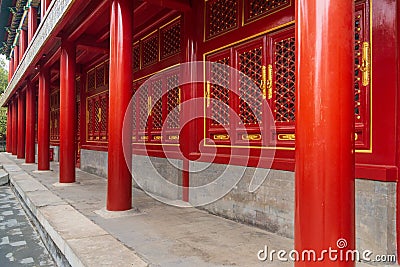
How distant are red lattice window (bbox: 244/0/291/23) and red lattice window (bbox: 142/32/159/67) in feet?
7.40

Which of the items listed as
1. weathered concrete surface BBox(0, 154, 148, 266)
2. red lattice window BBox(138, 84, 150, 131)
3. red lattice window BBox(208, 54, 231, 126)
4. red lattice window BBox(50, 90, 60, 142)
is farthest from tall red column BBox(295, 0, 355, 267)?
red lattice window BBox(50, 90, 60, 142)

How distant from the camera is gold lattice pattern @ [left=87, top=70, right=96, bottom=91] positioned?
8602 millimetres

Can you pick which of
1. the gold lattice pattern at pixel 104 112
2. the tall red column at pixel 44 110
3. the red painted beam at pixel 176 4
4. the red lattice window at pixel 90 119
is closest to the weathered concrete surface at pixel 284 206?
the red painted beam at pixel 176 4

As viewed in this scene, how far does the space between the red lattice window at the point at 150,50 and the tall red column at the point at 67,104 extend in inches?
57.2

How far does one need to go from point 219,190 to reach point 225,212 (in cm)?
27

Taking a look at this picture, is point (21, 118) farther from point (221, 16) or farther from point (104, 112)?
point (221, 16)

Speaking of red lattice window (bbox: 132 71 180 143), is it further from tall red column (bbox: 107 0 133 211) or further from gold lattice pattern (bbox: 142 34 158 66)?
tall red column (bbox: 107 0 133 211)

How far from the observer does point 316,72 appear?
5.77ft

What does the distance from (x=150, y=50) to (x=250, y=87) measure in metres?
→ 2.76

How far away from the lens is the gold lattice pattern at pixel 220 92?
4059mm

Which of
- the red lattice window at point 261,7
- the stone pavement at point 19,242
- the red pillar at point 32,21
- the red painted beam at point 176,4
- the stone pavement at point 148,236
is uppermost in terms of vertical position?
the red pillar at point 32,21

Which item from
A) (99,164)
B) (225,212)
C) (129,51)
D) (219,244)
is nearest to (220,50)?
(129,51)

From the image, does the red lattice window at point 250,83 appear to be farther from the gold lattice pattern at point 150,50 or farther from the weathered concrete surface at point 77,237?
the gold lattice pattern at point 150,50

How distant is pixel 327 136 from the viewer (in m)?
1.72
